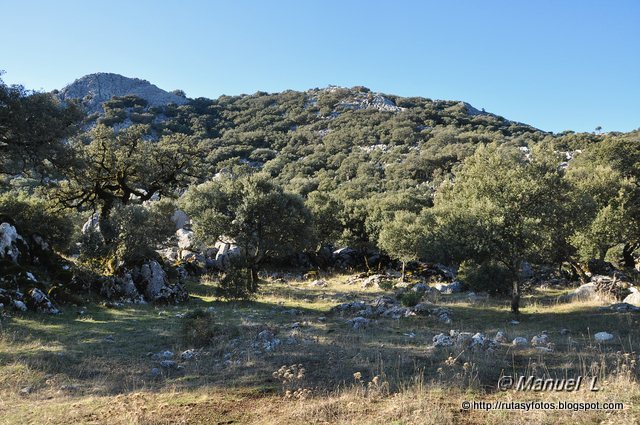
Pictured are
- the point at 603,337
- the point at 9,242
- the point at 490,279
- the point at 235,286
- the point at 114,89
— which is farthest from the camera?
the point at 114,89

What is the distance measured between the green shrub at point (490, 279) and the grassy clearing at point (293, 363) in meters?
8.00

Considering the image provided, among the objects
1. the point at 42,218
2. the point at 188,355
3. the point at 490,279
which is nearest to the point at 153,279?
the point at 42,218

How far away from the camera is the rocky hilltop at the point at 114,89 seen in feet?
450

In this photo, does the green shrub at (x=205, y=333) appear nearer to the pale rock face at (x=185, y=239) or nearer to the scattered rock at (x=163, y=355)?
the scattered rock at (x=163, y=355)

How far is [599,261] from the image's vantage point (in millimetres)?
33469

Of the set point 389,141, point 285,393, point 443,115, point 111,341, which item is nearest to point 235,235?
point 111,341

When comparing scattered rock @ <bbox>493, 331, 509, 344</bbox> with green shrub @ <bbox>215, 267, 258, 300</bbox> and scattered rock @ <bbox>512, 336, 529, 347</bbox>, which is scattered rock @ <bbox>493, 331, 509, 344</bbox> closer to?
scattered rock @ <bbox>512, 336, 529, 347</bbox>

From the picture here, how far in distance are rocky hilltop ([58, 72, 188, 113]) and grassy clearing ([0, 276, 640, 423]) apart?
139m

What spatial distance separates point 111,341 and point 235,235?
15.8m

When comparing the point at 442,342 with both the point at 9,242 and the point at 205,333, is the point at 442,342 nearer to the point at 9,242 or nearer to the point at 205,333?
the point at 205,333

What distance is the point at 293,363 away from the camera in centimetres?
1014

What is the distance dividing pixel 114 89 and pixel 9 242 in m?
150

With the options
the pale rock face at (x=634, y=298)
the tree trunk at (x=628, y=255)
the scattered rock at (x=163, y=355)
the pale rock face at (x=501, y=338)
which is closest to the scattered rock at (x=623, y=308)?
the pale rock face at (x=634, y=298)

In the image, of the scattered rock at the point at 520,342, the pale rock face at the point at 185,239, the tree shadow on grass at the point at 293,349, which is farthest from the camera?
the pale rock face at the point at 185,239
